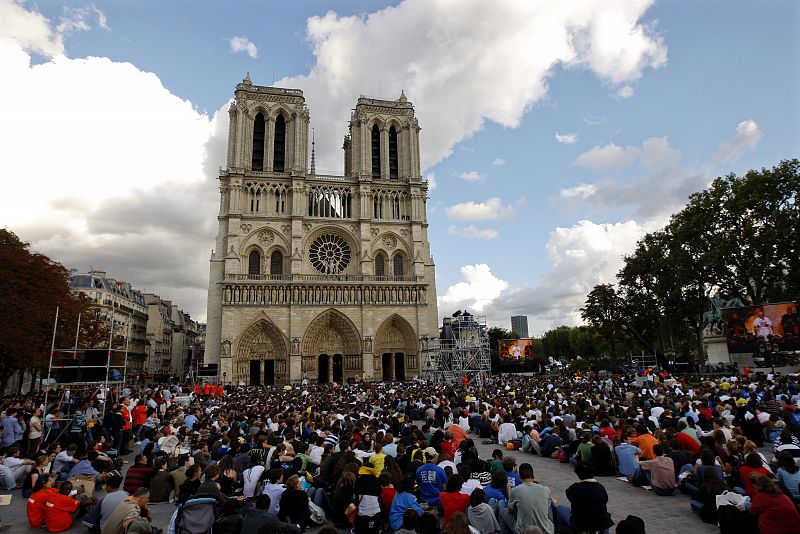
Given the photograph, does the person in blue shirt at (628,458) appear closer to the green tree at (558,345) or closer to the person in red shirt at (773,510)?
the person in red shirt at (773,510)

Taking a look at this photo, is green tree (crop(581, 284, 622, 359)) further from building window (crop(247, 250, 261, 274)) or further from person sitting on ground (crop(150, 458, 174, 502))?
person sitting on ground (crop(150, 458, 174, 502))

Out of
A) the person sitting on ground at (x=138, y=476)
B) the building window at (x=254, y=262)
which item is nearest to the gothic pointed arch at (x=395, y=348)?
the building window at (x=254, y=262)

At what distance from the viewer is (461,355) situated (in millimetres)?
34906

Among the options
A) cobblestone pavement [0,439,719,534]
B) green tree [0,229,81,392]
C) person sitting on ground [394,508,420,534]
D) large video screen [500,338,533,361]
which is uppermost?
green tree [0,229,81,392]

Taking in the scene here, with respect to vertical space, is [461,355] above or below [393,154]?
below

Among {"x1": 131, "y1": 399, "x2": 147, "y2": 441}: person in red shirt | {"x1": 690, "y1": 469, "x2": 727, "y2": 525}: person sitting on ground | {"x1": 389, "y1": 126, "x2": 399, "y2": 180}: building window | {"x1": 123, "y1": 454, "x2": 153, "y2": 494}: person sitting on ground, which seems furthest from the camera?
{"x1": 389, "y1": 126, "x2": 399, "y2": 180}: building window

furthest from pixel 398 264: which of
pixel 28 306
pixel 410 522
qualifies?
pixel 410 522

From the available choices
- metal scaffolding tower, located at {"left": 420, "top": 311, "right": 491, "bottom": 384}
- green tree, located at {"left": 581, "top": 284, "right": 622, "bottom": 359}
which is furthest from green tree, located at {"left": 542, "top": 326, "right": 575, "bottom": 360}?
metal scaffolding tower, located at {"left": 420, "top": 311, "right": 491, "bottom": 384}

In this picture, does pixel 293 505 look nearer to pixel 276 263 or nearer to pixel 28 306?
pixel 28 306

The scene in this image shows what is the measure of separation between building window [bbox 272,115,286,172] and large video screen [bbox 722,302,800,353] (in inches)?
1346

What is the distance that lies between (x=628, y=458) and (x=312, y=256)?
33.2 m

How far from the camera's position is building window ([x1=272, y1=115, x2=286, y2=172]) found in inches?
1577

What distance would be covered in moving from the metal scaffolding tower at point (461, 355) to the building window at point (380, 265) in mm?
7134

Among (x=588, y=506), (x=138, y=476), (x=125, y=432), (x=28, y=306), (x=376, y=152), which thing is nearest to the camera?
(x=588, y=506)
